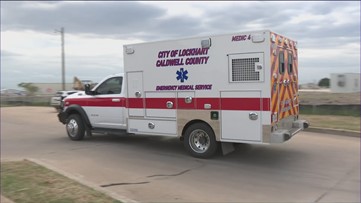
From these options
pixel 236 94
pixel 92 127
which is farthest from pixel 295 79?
pixel 92 127

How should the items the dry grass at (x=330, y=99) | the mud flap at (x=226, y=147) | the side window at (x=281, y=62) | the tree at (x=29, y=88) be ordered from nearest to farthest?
the side window at (x=281, y=62)
the mud flap at (x=226, y=147)
the dry grass at (x=330, y=99)
the tree at (x=29, y=88)

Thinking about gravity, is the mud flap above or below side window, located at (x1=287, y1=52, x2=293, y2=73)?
below

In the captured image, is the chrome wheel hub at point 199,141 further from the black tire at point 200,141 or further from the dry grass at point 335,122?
the dry grass at point 335,122

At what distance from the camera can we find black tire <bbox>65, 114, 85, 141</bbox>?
1265 cm

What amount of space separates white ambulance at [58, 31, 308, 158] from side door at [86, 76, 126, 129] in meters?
0.03

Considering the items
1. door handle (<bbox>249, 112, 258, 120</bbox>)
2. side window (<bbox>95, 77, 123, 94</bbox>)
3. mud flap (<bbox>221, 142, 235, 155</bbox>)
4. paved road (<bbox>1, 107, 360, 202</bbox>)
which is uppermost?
side window (<bbox>95, 77, 123, 94</bbox>)

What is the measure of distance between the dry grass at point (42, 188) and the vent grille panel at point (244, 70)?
13.6ft

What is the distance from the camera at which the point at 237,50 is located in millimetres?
9094

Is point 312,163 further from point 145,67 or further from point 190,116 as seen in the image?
point 145,67

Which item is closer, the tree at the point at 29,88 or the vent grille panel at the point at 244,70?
the vent grille panel at the point at 244,70


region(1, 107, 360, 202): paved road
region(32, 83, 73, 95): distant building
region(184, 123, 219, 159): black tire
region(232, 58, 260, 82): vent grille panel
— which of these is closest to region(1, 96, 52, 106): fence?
region(32, 83, 73, 95): distant building

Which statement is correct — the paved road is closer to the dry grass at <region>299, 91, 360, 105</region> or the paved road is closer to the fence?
the dry grass at <region>299, 91, 360, 105</region>

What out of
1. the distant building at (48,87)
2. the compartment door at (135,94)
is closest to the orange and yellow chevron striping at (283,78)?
the compartment door at (135,94)

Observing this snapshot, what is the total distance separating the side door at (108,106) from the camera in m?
11.6
